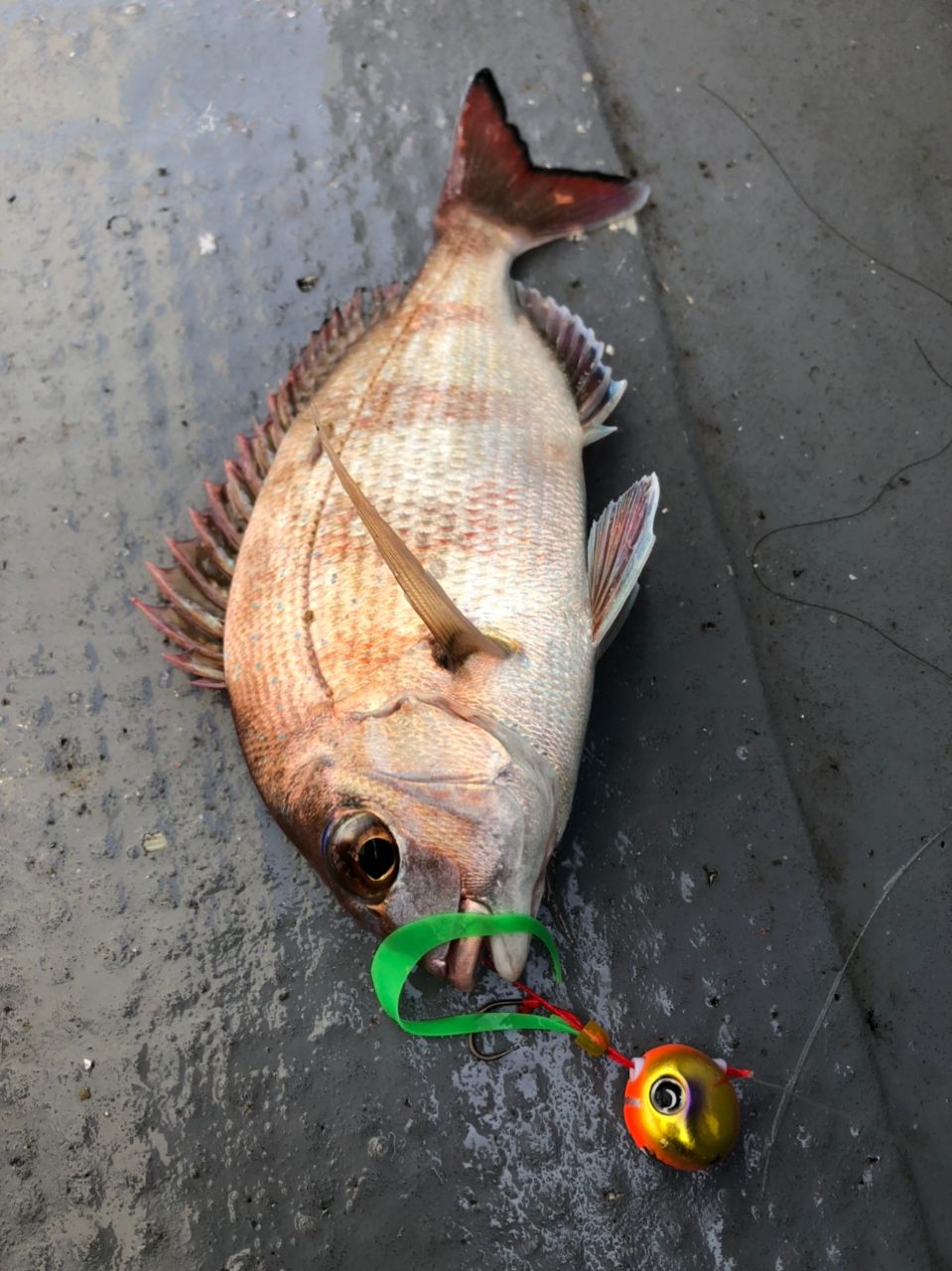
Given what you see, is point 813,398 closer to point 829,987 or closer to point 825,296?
point 825,296

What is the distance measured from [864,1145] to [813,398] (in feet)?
5.57

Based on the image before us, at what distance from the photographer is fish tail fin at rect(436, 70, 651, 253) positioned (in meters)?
2.52

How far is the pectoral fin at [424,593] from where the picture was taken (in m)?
1.62

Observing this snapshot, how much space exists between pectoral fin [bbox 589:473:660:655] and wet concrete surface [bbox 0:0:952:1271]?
26 cm

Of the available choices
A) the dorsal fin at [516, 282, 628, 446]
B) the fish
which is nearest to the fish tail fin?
the fish

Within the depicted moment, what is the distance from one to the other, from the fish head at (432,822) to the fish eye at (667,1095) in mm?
384

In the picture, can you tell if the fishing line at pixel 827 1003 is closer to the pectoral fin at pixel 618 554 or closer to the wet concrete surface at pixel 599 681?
the wet concrete surface at pixel 599 681

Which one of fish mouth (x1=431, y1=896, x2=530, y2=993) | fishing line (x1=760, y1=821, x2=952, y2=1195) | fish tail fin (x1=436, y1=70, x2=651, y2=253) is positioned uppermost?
fish tail fin (x1=436, y1=70, x2=651, y2=253)

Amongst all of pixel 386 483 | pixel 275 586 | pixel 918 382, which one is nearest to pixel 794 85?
pixel 918 382

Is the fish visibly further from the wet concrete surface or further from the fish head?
the wet concrete surface

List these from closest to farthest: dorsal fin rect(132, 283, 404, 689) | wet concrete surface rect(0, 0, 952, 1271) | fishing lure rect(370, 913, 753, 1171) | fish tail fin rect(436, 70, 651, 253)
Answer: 1. fishing lure rect(370, 913, 753, 1171)
2. wet concrete surface rect(0, 0, 952, 1271)
3. dorsal fin rect(132, 283, 404, 689)
4. fish tail fin rect(436, 70, 651, 253)

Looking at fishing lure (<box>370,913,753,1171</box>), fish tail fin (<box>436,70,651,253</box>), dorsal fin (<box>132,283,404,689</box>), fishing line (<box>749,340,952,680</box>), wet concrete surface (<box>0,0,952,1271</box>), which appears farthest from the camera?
fish tail fin (<box>436,70,651,253</box>)

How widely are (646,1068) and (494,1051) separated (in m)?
0.30

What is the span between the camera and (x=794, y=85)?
2.82 m
